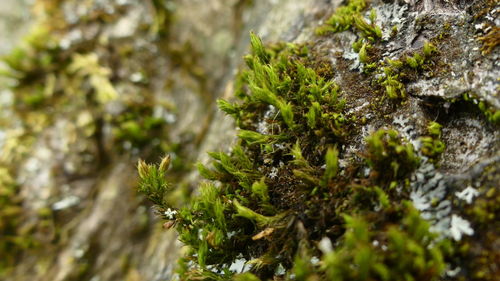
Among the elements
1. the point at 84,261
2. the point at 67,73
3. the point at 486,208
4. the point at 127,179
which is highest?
the point at 67,73

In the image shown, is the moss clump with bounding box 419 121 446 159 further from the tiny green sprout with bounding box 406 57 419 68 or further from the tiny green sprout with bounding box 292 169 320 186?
the tiny green sprout with bounding box 292 169 320 186

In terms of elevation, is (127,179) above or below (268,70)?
above

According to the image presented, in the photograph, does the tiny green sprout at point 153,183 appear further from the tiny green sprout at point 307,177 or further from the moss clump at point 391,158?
the moss clump at point 391,158

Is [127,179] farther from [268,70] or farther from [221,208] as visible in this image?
[268,70]

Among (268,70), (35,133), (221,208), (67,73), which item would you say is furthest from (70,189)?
(268,70)

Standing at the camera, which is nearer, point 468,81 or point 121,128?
point 468,81

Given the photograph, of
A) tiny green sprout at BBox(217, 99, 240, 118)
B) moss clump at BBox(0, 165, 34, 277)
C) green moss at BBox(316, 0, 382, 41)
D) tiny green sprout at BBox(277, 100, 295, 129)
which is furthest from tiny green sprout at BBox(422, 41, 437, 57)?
moss clump at BBox(0, 165, 34, 277)
